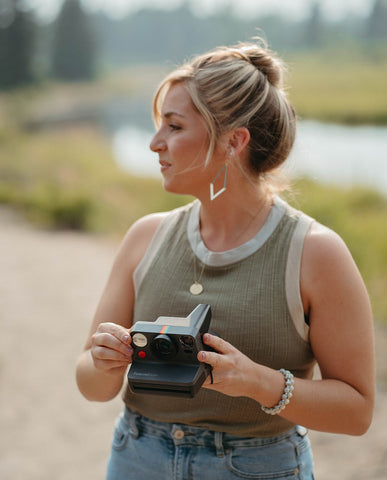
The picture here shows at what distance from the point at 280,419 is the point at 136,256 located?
1.96 feet

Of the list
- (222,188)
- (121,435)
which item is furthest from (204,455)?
(222,188)

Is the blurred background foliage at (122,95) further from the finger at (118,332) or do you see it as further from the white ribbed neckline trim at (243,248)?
the finger at (118,332)

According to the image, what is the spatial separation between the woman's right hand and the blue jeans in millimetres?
257

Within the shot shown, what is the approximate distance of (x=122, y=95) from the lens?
172 feet

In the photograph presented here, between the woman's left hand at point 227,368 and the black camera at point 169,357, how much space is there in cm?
2

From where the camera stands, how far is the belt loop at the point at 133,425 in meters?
1.48

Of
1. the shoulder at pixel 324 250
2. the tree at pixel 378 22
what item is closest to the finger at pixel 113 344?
the shoulder at pixel 324 250

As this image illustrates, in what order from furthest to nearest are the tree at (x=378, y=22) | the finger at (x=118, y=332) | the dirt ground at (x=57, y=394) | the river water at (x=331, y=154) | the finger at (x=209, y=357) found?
the tree at (x=378, y=22) → the river water at (x=331, y=154) → the dirt ground at (x=57, y=394) → the finger at (x=118, y=332) → the finger at (x=209, y=357)

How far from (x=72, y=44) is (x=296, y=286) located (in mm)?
47347

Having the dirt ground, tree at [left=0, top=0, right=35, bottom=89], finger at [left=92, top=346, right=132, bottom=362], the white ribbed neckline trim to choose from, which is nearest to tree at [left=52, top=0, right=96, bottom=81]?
tree at [left=0, top=0, right=35, bottom=89]

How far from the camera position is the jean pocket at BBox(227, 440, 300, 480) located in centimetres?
138

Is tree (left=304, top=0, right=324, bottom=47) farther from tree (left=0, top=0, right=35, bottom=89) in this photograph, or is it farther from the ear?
the ear

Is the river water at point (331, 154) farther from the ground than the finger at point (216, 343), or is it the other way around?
the river water at point (331, 154)

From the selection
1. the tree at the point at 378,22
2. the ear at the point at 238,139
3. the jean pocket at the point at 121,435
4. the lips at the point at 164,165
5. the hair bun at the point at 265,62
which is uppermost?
the tree at the point at 378,22
